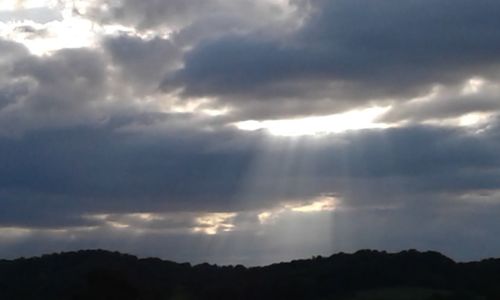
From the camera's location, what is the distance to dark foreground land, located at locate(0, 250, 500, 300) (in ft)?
329

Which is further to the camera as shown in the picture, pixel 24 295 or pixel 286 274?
pixel 286 274

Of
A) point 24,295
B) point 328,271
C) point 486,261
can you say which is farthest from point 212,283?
point 486,261

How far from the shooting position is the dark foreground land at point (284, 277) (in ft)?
329

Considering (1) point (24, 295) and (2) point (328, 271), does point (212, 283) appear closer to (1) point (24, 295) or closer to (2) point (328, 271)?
(2) point (328, 271)

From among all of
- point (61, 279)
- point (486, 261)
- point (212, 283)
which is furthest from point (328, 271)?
point (61, 279)

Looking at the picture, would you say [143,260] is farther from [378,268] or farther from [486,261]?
[486,261]

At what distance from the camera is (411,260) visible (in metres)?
117

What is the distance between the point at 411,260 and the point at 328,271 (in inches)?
363

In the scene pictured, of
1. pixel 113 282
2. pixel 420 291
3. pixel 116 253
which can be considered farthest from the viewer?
pixel 116 253

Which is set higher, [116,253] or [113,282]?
[116,253]

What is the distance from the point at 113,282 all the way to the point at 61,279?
86.1ft

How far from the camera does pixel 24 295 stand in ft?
340

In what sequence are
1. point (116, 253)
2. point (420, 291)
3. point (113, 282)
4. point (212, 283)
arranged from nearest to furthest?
point (113, 282)
point (420, 291)
point (212, 283)
point (116, 253)

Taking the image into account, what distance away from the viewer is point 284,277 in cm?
11238
